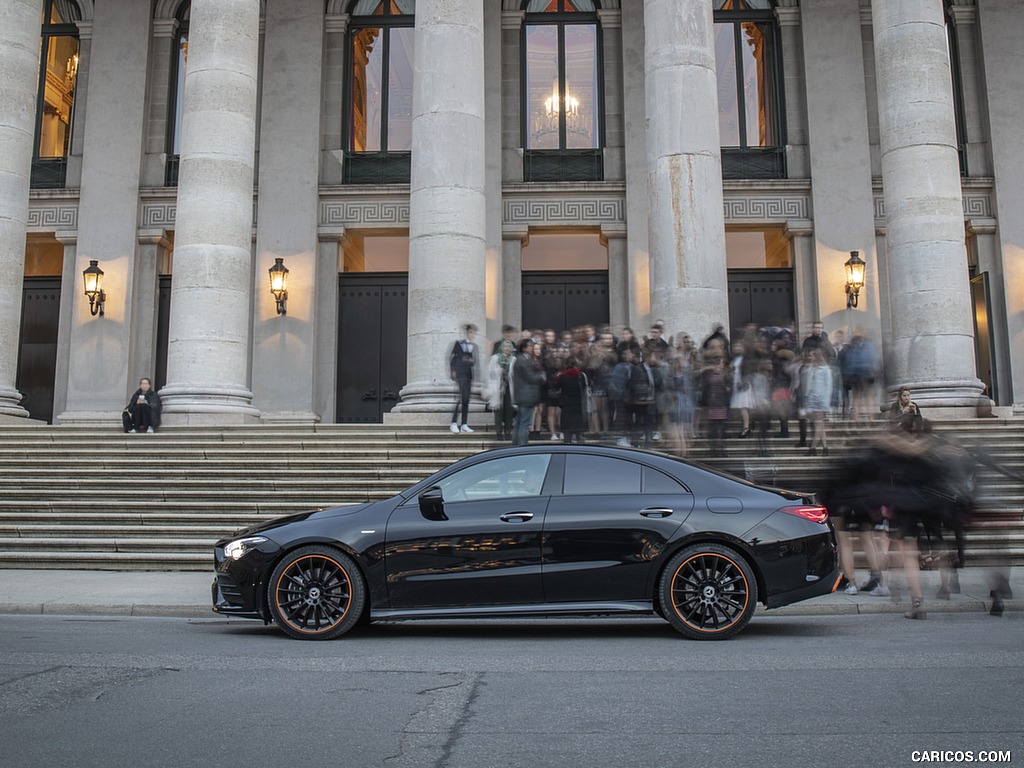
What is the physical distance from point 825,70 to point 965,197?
4.49 meters

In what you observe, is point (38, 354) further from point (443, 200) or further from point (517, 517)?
point (517, 517)

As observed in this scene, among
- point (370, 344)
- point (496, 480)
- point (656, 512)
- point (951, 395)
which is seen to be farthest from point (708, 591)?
point (370, 344)

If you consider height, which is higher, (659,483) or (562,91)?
(562,91)

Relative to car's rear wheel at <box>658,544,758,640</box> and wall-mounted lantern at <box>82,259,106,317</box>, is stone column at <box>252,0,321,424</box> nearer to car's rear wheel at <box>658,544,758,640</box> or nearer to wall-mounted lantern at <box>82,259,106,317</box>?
wall-mounted lantern at <box>82,259,106,317</box>

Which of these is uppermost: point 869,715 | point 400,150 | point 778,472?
point 400,150

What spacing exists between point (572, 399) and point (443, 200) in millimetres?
5515

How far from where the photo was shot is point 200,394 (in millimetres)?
18422

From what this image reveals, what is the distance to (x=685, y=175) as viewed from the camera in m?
18.1

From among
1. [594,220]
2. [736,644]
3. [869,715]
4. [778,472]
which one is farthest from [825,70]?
[869,715]

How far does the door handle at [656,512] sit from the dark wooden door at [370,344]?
1731 centimetres

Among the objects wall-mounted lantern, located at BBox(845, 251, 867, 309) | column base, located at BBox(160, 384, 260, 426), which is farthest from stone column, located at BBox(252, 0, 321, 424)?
wall-mounted lantern, located at BBox(845, 251, 867, 309)

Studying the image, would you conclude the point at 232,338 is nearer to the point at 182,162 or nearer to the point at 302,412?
the point at 182,162

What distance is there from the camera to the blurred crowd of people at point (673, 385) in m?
14.7

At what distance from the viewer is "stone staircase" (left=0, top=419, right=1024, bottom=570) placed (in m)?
13.2
